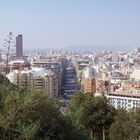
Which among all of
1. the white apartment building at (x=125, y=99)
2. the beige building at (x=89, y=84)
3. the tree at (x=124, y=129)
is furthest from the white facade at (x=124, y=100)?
the tree at (x=124, y=129)

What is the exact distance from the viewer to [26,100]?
344 cm

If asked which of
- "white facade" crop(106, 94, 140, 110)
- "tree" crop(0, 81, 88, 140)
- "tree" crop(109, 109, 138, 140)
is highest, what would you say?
"tree" crop(0, 81, 88, 140)

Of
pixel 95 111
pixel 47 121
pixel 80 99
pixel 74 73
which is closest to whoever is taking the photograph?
pixel 47 121

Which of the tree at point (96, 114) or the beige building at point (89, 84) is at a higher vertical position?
the tree at point (96, 114)

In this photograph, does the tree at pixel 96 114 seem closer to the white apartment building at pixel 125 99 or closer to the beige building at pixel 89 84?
the white apartment building at pixel 125 99

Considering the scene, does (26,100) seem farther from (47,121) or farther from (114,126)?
(114,126)

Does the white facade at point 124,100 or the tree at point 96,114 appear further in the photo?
the white facade at point 124,100

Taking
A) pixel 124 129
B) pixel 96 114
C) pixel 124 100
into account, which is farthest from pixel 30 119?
pixel 124 100

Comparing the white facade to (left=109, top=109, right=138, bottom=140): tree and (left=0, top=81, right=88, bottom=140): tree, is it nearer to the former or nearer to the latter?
(left=109, top=109, right=138, bottom=140): tree

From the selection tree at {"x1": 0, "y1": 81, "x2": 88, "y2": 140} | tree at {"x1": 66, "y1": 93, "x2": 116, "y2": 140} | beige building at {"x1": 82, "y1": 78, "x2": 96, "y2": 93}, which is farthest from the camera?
beige building at {"x1": 82, "y1": 78, "x2": 96, "y2": 93}

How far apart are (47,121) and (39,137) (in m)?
0.18

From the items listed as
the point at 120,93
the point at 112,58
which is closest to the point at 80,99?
the point at 120,93

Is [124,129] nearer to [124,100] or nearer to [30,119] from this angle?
[30,119]

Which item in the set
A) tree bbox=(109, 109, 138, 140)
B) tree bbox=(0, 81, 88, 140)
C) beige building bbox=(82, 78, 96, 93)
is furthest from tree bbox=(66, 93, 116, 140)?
beige building bbox=(82, 78, 96, 93)
